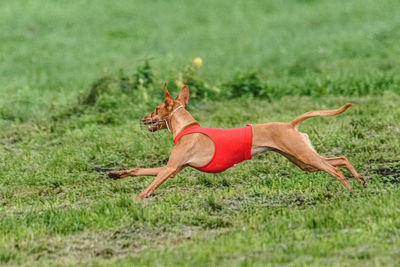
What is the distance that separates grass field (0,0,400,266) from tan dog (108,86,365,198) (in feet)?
0.88

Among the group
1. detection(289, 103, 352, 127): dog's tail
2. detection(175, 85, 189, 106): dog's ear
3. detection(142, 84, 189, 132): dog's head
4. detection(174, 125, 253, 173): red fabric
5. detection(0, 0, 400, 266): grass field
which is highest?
detection(175, 85, 189, 106): dog's ear

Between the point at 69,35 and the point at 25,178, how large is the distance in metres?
11.9

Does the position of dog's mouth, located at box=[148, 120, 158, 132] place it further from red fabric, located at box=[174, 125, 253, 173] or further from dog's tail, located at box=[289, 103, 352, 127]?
dog's tail, located at box=[289, 103, 352, 127]

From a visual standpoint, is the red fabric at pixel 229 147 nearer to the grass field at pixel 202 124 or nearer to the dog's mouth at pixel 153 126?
the grass field at pixel 202 124

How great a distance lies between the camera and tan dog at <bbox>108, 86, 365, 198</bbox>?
238 inches

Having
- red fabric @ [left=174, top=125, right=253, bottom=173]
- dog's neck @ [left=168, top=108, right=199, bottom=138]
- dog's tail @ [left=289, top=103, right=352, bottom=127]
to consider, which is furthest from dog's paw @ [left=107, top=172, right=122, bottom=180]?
dog's tail @ [left=289, top=103, right=352, bottom=127]

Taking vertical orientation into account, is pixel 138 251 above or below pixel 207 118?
above

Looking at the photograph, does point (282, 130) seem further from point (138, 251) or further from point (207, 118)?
point (207, 118)

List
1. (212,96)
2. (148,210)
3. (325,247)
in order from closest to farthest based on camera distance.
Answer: (325,247), (148,210), (212,96)

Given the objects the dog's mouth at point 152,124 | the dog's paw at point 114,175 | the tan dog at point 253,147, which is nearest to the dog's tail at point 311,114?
the tan dog at point 253,147

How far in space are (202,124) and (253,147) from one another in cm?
369

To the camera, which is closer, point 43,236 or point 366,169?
point 43,236

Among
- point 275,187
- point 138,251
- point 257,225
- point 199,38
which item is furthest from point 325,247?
point 199,38

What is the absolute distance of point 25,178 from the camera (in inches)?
291
